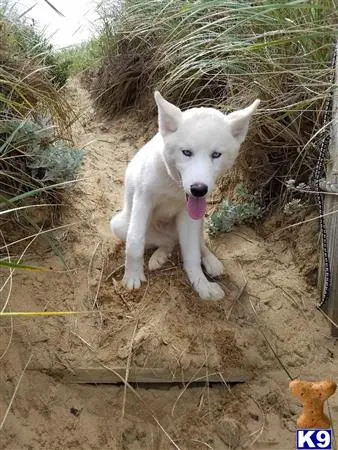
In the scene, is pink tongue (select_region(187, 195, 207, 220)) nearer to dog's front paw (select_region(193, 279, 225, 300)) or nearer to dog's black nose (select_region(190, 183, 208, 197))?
dog's black nose (select_region(190, 183, 208, 197))

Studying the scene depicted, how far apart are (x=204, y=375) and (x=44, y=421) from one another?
0.69 metres

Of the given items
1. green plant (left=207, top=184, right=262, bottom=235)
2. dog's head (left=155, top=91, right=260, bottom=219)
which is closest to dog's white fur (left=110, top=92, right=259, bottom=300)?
dog's head (left=155, top=91, right=260, bottom=219)

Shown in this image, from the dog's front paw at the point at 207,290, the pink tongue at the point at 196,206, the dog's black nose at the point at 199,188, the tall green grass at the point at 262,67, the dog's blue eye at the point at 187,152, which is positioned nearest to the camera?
the dog's black nose at the point at 199,188

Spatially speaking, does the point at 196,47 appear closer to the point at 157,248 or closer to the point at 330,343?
the point at 157,248

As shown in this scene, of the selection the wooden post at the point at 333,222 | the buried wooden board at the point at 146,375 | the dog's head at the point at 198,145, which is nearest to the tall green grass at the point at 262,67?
the wooden post at the point at 333,222

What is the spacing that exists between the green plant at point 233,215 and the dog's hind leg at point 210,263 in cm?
28

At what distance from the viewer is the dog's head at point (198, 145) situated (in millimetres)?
2461

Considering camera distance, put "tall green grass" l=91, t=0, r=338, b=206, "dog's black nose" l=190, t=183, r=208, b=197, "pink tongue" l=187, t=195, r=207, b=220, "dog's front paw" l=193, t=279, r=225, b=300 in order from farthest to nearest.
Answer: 1. "tall green grass" l=91, t=0, r=338, b=206
2. "dog's front paw" l=193, t=279, r=225, b=300
3. "pink tongue" l=187, t=195, r=207, b=220
4. "dog's black nose" l=190, t=183, r=208, b=197

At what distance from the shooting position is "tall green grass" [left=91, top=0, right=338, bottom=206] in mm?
3051

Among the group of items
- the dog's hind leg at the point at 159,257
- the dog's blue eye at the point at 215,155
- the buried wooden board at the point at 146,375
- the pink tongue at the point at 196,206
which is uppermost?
the dog's blue eye at the point at 215,155

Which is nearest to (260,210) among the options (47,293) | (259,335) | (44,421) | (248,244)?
(248,244)

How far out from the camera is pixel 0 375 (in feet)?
8.04

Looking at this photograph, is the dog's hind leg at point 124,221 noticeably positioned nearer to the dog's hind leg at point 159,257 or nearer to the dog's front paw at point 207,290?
the dog's hind leg at point 159,257

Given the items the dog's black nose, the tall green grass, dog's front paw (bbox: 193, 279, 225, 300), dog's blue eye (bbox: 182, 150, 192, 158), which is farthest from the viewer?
the tall green grass
